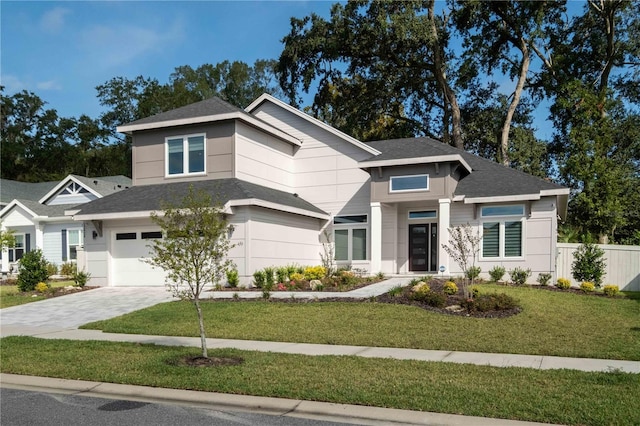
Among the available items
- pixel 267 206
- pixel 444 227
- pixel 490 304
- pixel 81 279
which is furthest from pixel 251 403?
pixel 81 279

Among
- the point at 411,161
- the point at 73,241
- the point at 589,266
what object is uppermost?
the point at 411,161

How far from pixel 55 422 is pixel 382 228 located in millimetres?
16980

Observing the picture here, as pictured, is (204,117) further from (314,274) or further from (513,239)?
(513,239)

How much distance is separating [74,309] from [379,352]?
393 inches

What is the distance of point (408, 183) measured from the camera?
20641mm

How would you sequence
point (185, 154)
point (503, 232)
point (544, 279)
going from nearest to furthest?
point (544, 279), point (503, 232), point (185, 154)

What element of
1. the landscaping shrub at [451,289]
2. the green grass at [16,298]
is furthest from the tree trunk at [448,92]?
the green grass at [16,298]

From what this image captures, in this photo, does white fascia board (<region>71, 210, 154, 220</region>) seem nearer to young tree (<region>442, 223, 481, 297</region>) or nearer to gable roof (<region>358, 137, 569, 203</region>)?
gable roof (<region>358, 137, 569, 203</region>)

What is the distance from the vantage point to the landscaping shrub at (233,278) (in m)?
18.1

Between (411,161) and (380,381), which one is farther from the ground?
(411,161)

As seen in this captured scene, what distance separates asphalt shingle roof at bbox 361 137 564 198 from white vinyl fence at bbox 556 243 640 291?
3.28 metres

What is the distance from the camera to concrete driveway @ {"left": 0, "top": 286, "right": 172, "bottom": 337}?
1321cm

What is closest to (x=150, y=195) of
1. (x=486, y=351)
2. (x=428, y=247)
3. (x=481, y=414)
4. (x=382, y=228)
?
(x=382, y=228)

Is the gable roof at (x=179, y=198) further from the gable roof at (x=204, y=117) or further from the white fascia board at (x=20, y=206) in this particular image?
the white fascia board at (x=20, y=206)
